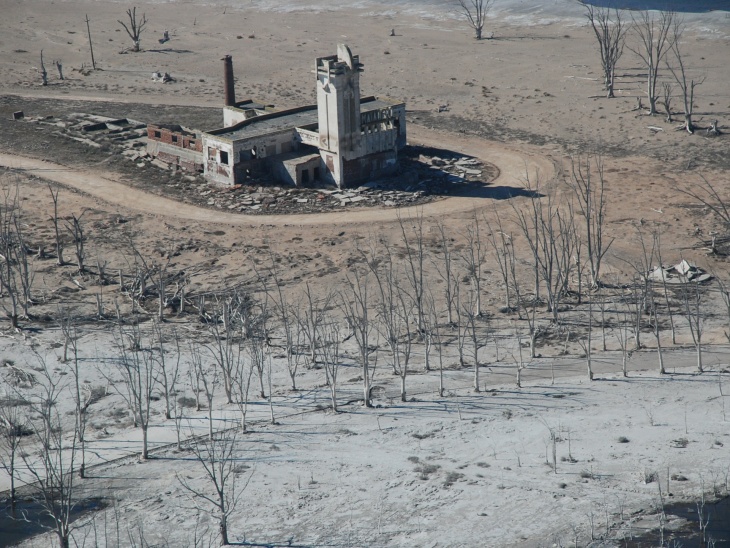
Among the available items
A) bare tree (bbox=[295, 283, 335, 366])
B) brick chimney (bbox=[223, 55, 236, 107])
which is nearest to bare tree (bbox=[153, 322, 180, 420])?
bare tree (bbox=[295, 283, 335, 366])

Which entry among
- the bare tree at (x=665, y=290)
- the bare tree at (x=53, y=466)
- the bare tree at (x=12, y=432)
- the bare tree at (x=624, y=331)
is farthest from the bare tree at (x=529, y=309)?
the bare tree at (x=12, y=432)

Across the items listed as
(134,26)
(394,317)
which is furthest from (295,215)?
(134,26)

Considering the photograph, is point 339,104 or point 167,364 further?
point 339,104

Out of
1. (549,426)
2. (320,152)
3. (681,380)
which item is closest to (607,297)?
(681,380)

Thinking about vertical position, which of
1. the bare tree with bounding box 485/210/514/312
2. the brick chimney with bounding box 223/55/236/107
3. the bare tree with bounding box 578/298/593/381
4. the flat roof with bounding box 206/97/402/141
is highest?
the brick chimney with bounding box 223/55/236/107

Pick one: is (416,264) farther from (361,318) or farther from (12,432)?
(12,432)

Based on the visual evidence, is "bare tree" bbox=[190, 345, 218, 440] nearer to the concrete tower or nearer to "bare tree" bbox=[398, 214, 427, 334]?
"bare tree" bbox=[398, 214, 427, 334]
